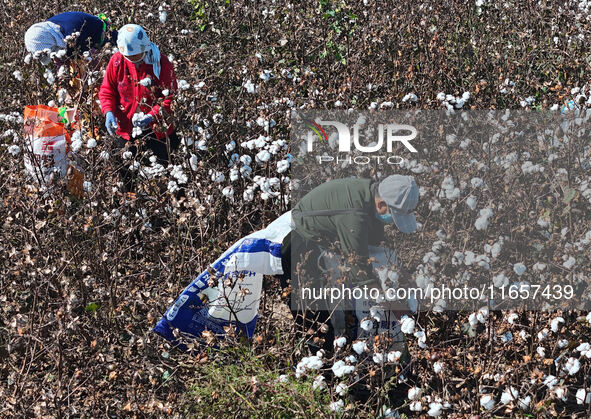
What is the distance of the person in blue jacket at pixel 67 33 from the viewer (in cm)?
498

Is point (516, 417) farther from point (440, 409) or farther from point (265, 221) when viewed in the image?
point (265, 221)

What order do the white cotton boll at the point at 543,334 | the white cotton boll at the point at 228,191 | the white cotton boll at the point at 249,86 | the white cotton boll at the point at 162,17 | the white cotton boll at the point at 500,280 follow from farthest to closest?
the white cotton boll at the point at 162,17 → the white cotton boll at the point at 249,86 → the white cotton boll at the point at 228,191 → the white cotton boll at the point at 500,280 → the white cotton boll at the point at 543,334

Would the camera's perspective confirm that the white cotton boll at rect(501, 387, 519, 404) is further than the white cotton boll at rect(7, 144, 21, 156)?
No

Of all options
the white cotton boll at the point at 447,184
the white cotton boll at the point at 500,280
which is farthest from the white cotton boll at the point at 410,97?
the white cotton boll at the point at 500,280

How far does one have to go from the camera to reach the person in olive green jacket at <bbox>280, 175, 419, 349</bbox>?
127 inches

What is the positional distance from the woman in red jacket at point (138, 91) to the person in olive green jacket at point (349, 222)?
47.2 inches

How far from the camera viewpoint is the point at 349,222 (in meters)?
3.27

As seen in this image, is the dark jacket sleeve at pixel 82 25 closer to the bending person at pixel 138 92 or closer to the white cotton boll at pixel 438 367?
the bending person at pixel 138 92

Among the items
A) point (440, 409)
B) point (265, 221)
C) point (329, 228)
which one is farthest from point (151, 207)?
point (440, 409)

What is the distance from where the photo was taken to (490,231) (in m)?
3.97

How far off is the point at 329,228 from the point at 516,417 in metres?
1.09

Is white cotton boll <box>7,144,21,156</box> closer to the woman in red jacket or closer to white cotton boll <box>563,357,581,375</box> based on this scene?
the woman in red jacket

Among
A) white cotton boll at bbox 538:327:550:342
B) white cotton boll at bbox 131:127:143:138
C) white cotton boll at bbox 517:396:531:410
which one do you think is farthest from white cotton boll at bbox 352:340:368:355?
white cotton boll at bbox 131:127:143:138

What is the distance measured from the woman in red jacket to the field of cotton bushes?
129mm
